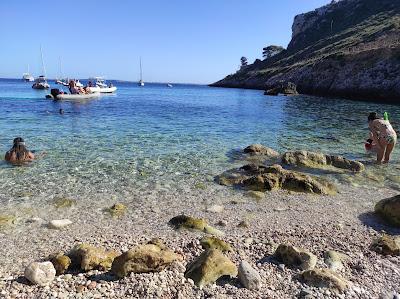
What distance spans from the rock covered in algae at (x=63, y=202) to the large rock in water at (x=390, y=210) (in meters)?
8.61

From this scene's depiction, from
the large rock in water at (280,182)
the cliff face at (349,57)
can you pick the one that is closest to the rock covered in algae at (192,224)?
the large rock in water at (280,182)

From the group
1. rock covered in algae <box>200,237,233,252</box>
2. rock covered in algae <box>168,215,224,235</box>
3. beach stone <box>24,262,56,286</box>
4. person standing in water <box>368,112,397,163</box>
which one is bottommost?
rock covered in algae <box>168,215,224,235</box>

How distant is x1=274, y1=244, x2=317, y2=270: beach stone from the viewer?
22.0 ft

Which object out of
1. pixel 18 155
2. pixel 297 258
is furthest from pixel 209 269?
pixel 18 155

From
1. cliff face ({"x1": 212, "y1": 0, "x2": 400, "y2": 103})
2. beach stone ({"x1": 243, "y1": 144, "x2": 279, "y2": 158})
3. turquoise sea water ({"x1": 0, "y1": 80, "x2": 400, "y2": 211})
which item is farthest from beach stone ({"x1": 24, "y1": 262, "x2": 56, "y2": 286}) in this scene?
cliff face ({"x1": 212, "y1": 0, "x2": 400, "y2": 103})

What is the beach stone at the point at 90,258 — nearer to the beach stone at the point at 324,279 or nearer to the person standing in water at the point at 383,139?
the beach stone at the point at 324,279

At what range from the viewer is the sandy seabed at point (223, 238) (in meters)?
5.91

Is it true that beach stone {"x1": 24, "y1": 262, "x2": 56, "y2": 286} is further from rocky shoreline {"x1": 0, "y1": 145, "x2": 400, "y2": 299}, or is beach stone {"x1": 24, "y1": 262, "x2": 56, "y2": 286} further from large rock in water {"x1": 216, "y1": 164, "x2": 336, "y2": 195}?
large rock in water {"x1": 216, "y1": 164, "x2": 336, "y2": 195}

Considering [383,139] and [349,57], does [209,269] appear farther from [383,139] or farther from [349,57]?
[349,57]

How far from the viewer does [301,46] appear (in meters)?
154

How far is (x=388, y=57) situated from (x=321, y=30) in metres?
98.0

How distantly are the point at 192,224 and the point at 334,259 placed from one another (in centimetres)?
334

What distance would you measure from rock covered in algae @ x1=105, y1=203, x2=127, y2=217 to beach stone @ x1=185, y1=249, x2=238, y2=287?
143 inches

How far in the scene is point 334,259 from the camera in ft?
23.2
